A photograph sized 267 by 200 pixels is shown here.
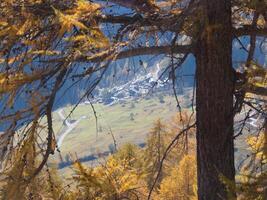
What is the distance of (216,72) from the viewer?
18.6ft

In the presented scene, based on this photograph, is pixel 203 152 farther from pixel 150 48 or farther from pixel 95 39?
pixel 95 39

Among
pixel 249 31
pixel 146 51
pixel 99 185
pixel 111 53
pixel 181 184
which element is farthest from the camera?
pixel 181 184

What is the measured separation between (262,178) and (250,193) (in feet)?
0.61

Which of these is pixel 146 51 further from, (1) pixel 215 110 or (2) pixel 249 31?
(2) pixel 249 31

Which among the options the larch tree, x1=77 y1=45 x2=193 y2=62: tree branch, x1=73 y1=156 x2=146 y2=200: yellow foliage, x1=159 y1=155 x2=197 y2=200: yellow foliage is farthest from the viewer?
x1=159 y1=155 x2=197 y2=200: yellow foliage

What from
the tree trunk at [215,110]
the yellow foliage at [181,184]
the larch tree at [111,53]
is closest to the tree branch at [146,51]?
Answer: the larch tree at [111,53]

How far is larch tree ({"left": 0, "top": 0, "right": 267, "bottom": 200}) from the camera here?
4668mm

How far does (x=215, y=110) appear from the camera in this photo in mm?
5738

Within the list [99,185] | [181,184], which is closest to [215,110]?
[99,185]

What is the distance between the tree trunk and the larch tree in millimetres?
10

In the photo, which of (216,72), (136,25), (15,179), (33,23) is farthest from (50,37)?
(216,72)

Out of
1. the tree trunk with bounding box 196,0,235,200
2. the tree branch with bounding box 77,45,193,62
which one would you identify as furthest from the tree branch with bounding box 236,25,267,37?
Result: the tree branch with bounding box 77,45,193,62

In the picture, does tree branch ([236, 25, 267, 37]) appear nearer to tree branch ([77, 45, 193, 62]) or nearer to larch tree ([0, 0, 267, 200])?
larch tree ([0, 0, 267, 200])

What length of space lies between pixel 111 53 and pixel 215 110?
4.66 ft
